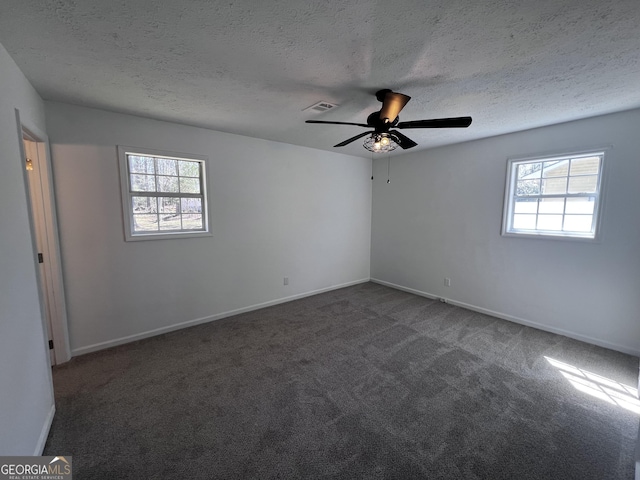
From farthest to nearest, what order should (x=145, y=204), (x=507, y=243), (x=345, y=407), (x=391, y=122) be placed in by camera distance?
(x=507, y=243) → (x=145, y=204) → (x=391, y=122) → (x=345, y=407)

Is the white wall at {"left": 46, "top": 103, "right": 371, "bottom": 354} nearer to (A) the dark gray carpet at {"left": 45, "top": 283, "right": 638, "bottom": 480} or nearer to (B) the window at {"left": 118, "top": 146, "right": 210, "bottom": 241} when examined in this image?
(B) the window at {"left": 118, "top": 146, "right": 210, "bottom": 241}

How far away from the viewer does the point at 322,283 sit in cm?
477

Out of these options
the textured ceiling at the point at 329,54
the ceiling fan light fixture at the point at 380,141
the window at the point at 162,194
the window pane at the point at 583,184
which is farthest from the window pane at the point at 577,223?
the window at the point at 162,194

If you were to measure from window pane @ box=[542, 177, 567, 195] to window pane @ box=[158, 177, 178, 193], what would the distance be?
4770mm

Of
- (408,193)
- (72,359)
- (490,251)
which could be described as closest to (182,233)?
(72,359)

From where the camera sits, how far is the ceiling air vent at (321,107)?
247 centimetres

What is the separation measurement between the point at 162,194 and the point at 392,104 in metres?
2.82

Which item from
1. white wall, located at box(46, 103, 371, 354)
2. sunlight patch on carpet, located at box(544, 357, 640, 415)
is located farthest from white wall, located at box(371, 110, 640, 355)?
white wall, located at box(46, 103, 371, 354)

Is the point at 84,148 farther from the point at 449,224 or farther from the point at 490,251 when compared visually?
the point at 490,251

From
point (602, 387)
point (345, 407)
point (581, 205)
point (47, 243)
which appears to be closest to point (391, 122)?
point (345, 407)

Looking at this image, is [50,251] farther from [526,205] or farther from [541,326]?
[541,326]

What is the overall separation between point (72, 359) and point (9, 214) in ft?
6.48

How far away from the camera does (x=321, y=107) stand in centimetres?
254

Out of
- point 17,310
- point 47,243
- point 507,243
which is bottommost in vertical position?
point 17,310
